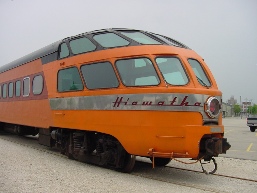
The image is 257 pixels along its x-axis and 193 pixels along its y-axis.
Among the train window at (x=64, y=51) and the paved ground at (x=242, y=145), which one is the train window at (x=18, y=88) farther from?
the paved ground at (x=242, y=145)

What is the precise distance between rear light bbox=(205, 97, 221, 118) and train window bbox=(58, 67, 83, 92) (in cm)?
324

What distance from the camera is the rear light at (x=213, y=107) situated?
251 inches

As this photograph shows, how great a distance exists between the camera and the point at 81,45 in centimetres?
822

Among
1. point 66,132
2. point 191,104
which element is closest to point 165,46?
point 191,104

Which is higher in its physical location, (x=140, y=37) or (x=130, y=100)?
(x=140, y=37)

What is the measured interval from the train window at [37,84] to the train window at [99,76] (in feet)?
8.63

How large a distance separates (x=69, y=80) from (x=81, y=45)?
38.8 inches

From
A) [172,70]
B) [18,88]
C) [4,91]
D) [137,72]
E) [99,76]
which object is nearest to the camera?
[172,70]

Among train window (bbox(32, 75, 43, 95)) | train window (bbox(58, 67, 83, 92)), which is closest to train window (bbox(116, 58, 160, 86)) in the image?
train window (bbox(58, 67, 83, 92))

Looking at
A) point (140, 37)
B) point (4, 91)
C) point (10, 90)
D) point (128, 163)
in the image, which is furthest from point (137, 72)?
point (4, 91)

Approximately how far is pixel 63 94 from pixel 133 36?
2.64 m

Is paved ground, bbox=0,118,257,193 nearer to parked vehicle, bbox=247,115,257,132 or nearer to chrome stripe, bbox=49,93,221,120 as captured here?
chrome stripe, bbox=49,93,221,120

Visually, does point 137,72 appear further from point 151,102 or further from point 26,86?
point 26,86

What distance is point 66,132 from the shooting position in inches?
348
